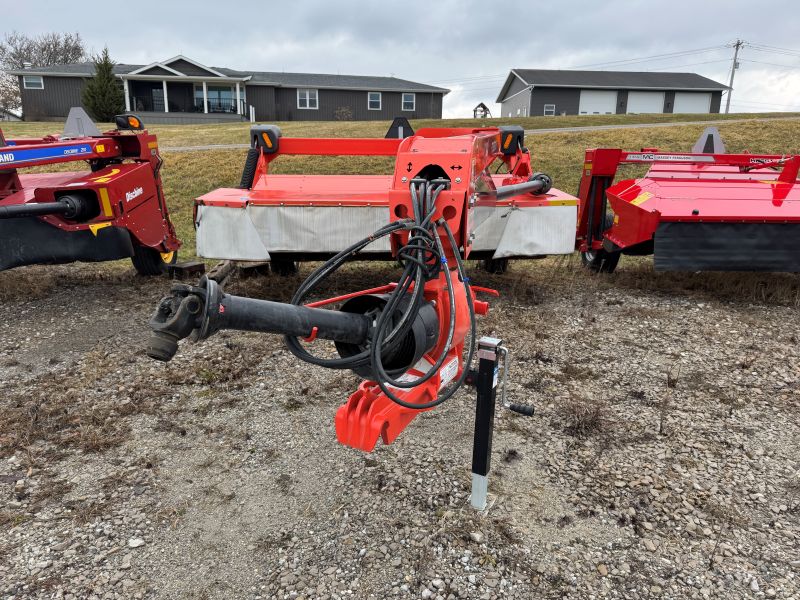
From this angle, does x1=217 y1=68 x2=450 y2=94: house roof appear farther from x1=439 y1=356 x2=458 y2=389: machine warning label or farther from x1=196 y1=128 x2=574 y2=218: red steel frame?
x1=439 y1=356 x2=458 y2=389: machine warning label

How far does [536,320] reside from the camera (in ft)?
16.4

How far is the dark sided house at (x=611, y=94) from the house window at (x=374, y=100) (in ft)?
28.5

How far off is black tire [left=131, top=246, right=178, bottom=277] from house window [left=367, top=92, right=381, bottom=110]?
Result: 27165mm

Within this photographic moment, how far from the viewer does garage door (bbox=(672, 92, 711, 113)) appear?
35312mm

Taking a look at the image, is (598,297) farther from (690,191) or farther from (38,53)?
(38,53)

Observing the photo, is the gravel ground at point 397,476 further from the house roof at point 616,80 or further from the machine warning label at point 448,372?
the house roof at point 616,80

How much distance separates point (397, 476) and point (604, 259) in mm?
4407

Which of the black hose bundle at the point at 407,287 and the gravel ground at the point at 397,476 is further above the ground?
the black hose bundle at the point at 407,287

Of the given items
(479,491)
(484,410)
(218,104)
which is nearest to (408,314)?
(484,410)

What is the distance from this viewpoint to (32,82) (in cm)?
3003

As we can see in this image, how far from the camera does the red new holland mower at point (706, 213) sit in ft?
16.5

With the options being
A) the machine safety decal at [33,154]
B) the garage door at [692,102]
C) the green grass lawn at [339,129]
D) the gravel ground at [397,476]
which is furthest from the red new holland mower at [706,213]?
the garage door at [692,102]

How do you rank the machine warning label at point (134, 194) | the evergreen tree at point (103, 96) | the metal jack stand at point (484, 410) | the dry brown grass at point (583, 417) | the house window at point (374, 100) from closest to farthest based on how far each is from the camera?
1. the metal jack stand at point (484, 410)
2. the dry brown grass at point (583, 417)
3. the machine warning label at point (134, 194)
4. the evergreen tree at point (103, 96)
5. the house window at point (374, 100)

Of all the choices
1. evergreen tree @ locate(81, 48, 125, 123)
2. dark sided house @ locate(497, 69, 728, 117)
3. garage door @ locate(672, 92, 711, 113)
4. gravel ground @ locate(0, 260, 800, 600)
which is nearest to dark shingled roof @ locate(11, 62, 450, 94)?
evergreen tree @ locate(81, 48, 125, 123)
